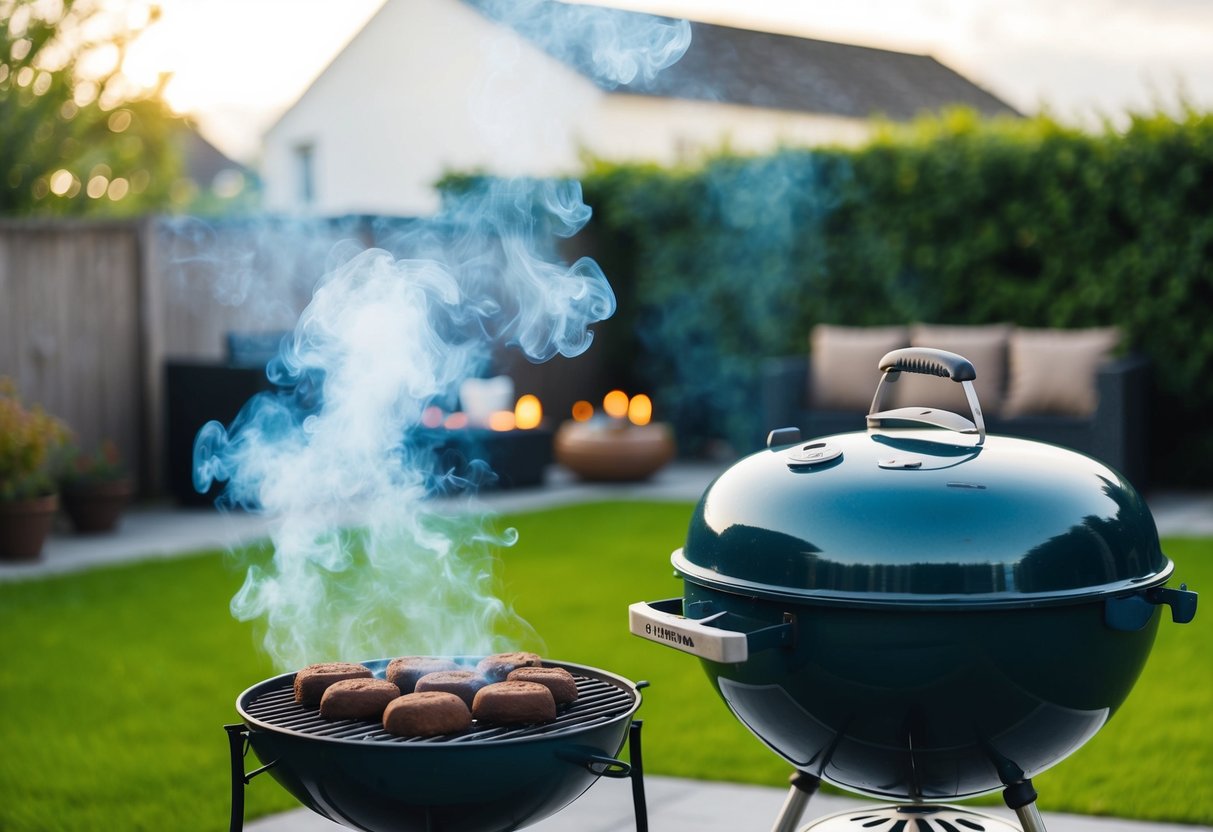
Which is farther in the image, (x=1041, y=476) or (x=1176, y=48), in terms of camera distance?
(x=1176, y=48)

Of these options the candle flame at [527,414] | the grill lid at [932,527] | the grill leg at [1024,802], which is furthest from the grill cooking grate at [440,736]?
the candle flame at [527,414]

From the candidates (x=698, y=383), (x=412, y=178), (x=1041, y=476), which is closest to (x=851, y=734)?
(x=1041, y=476)

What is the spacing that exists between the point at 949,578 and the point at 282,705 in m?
1.12

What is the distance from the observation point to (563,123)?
563 inches

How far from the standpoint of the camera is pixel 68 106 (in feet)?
50.7

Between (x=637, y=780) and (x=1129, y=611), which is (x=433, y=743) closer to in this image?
(x=637, y=780)

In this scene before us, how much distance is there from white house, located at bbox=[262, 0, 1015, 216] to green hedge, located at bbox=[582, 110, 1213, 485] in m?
0.51

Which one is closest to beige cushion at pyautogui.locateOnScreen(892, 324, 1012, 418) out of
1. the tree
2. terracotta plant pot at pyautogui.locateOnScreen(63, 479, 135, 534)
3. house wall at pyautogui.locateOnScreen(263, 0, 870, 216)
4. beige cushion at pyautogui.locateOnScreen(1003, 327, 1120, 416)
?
beige cushion at pyautogui.locateOnScreen(1003, 327, 1120, 416)

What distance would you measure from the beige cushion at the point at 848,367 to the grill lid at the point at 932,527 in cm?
657

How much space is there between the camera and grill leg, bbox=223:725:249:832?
2080 mm

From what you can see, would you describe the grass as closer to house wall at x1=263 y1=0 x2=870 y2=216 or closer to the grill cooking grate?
the grill cooking grate

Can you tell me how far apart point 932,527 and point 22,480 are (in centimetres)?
583

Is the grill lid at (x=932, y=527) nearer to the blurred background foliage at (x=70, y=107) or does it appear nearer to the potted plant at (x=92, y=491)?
the potted plant at (x=92, y=491)

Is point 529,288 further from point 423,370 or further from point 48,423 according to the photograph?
point 423,370
